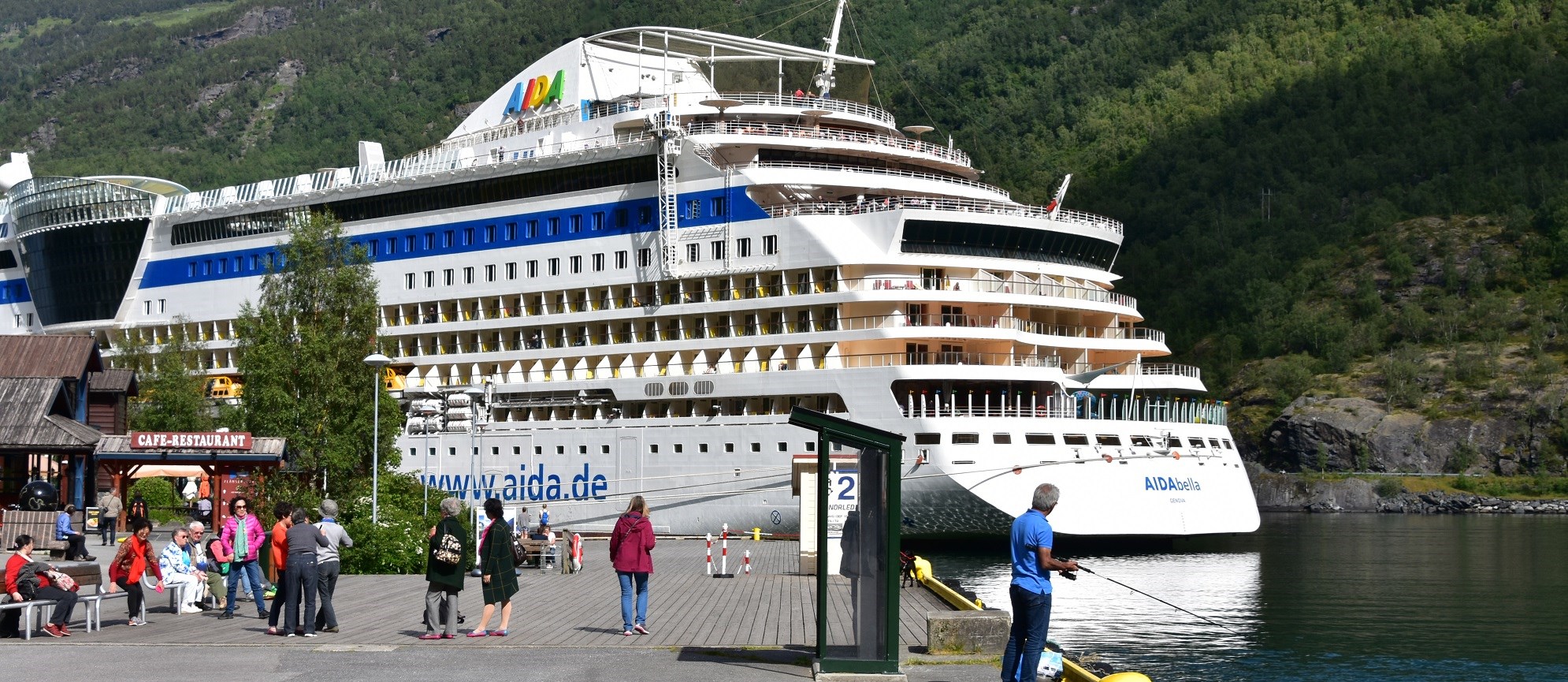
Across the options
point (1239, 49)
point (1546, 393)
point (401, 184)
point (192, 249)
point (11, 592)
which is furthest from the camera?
point (1239, 49)

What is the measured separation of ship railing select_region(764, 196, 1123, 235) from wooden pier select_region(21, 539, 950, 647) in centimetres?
1573

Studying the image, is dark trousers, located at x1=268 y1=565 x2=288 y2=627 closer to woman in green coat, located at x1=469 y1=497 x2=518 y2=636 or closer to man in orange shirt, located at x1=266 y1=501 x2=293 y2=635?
man in orange shirt, located at x1=266 y1=501 x2=293 y2=635

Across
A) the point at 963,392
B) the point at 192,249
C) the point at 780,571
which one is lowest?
the point at 780,571

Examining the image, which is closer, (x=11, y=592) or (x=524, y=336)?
(x=11, y=592)

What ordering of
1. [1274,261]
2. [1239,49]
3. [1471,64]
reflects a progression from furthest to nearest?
1. [1239,49]
2. [1471,64]
3. [1274,261]

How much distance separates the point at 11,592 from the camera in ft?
61.0

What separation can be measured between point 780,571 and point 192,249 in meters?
37.5

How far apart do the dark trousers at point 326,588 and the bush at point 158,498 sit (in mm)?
25773

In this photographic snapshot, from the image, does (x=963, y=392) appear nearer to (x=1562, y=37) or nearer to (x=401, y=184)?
(x=401, y=184)

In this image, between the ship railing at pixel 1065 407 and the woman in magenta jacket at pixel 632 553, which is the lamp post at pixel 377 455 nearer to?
the ship railing at pixel 1065 407

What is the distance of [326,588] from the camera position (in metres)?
19.0

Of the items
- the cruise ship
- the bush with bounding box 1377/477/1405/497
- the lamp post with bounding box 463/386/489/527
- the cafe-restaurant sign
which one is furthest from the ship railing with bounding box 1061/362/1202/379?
the bush with bounding box 1377/477/1405/497

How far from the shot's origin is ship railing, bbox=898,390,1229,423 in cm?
3988

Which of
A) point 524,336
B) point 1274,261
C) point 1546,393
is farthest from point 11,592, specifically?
point 1274,261
